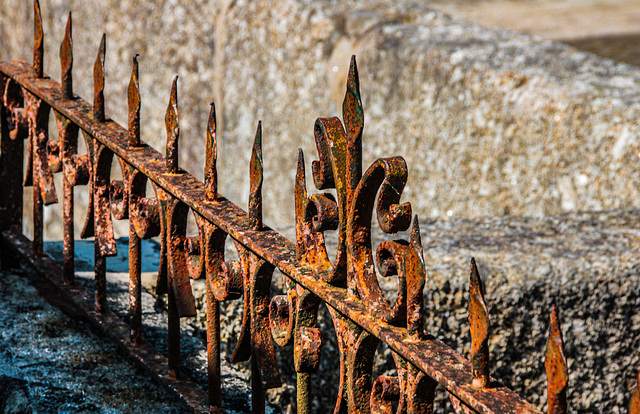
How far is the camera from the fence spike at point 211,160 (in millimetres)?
1648

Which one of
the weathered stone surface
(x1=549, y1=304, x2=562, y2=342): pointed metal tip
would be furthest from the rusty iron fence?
the weathered stone surface

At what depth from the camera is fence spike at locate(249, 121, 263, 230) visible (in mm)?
1547

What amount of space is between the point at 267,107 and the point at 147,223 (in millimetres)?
3416

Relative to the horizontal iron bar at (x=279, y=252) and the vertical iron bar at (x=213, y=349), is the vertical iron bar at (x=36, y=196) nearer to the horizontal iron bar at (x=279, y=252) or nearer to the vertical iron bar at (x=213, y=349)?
the horizontal iron bar at (x=279, y=252)

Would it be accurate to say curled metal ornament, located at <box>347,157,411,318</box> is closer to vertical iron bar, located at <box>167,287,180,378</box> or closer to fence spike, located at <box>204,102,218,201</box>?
fence spike, located at <box>204,102,218,201</box>

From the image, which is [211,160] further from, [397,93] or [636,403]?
[397,93]

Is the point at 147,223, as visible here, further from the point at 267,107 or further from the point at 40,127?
the point at 267,107

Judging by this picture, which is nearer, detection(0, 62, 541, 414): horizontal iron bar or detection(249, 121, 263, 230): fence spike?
detection(0, 62, 541, 414): horizontal iron bar

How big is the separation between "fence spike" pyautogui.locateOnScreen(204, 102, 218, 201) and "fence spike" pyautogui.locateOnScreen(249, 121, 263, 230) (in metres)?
0.11

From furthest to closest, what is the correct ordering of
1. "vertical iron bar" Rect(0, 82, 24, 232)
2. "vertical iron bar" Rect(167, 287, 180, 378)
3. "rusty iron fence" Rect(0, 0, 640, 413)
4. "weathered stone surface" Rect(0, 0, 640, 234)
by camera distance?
"weathered stone surface" Rect(0, 0, 640, 234) < "vertical iron bar" Rect(0, 82, 24, 232) < "vertical iron bar" Rect(167, 287, 180, 378) < "rusty iron fence" Rect(0, 0, 640, 413)

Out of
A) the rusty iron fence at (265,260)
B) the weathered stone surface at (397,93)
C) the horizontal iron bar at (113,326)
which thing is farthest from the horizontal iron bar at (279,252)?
the weathered stone surface at (397,93)

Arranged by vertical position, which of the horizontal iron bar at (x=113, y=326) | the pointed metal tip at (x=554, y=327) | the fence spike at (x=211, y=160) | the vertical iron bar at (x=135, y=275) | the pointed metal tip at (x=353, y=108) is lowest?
the horizontal iron bar at (x=113, y=326)

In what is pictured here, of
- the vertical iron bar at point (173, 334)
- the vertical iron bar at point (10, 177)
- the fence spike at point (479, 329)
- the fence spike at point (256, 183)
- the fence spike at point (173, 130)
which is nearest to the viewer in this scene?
the fence spike at point (479, 329)

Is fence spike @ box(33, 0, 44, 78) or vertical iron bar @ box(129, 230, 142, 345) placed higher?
fence spike @ box(33, 0, 44, 78)
